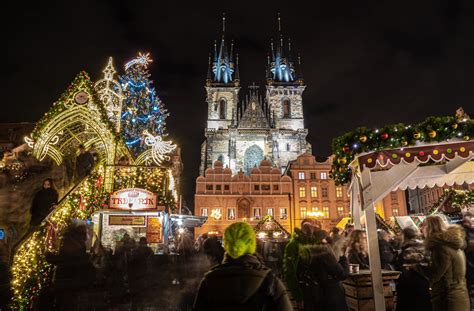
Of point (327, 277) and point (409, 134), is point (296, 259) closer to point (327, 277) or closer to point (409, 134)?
point (327, 277)

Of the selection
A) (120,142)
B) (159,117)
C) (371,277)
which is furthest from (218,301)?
(159,117)

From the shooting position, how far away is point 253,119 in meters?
58.5

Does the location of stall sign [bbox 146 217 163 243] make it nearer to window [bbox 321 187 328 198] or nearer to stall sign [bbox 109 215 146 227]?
stall sign [bbox 109 215 146 227]

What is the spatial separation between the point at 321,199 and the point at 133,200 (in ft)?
111

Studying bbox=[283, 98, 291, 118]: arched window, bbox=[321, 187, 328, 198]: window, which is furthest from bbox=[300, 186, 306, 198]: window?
bbox=[283, 98, 291, 118]: arched window

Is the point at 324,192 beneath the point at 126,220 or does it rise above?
above

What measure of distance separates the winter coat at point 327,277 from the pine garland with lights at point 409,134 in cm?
282

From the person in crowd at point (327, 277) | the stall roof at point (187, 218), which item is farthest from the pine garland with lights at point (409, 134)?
the stall roof at point (187, 218)

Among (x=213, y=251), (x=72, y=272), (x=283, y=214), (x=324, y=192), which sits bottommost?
(x=72, y=272)

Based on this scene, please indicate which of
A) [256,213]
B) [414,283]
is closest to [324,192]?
[256,213]

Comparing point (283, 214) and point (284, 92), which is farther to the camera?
point (284, 92)

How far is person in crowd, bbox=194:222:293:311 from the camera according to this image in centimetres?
231

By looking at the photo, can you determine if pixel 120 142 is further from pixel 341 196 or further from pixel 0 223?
pixel 341 196

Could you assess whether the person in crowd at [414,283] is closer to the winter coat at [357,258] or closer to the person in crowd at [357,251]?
the person in crowd at [357,251]
